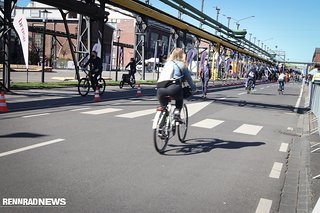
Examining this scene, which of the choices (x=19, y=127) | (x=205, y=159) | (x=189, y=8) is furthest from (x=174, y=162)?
(x=189, y=8)

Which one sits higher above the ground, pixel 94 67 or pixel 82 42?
pixel 82 42

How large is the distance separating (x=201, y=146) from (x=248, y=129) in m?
3.27

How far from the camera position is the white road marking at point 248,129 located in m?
10.1

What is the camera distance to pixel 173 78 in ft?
22.9

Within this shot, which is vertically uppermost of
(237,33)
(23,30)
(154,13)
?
(237,33)

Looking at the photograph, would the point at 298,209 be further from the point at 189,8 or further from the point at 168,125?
the point at 189,8

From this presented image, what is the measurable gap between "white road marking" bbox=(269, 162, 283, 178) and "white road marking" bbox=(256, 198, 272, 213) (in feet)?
4.20

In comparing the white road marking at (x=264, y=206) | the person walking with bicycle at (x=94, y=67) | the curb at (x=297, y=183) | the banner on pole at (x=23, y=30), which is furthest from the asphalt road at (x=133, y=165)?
the person walking with bicycle at (x=94, y=67)

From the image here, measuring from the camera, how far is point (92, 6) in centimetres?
2022

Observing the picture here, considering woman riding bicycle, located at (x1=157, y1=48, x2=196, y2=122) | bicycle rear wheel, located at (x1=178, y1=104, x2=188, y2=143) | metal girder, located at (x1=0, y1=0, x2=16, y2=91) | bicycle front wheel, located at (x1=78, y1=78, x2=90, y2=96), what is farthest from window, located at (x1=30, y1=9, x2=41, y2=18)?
woman riding bicycle, located at (x1=157, y1=48, x2=196, y2=122)

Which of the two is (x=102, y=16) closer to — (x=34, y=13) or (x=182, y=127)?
(x=182, y=127)

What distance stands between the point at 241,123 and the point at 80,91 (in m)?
8.08

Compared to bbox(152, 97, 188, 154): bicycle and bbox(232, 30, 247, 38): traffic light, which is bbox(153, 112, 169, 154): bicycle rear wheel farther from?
bbox(232, 30, 247, 38): traffic light

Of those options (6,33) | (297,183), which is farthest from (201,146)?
(6,33)
